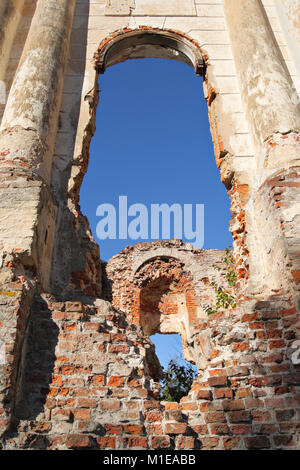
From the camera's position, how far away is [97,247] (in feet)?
14.4

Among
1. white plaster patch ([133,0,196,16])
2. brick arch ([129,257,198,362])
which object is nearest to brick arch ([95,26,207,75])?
white plaster patch ([133,0,196,16])

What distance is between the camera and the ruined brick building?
2730 millimetres

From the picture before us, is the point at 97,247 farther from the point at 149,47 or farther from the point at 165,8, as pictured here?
the point at 165,8

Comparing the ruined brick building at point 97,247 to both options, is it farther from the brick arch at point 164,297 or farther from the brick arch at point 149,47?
the brick arch at point 164,297

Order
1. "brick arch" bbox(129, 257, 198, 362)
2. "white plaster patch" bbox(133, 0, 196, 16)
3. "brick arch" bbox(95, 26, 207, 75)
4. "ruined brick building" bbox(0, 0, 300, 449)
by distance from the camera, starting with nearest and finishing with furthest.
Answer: "ruined brick building" bbox(0, 0, 300, 449)
"brick arch" bbox(95, 26, 207, 75)
"white plaster patch" bbox(133, 0, 196, 16)
"brick arch" bbox(129, 257, 198, 362)

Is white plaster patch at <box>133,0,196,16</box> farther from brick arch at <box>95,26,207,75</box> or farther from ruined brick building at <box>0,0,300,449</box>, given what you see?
brick arch at <box>95,26,207,75</box>

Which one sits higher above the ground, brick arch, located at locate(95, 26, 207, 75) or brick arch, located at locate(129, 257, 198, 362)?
Result: brick arch, located at locate(95, 26, 207, 75)

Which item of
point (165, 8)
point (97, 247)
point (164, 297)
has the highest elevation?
point (165, 8)

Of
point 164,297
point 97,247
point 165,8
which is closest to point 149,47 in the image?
point 165,8

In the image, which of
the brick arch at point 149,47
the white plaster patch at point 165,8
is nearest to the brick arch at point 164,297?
the brick arch at point 149,47

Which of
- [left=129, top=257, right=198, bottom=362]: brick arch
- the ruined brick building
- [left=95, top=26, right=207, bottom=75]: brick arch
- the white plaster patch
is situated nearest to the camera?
the ruined brick building
